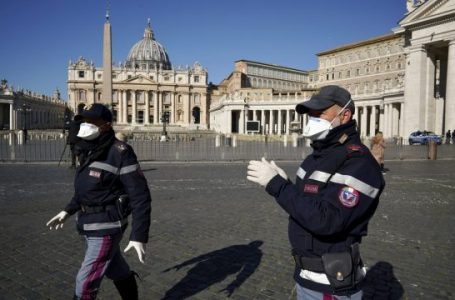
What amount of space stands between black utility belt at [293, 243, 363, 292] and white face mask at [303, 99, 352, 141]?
0.63 m

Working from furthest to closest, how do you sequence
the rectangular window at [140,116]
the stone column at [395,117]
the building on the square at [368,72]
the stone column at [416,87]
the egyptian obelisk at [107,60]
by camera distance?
1. the rectangular window at [140,116]
2. the building on the square at [368,72]
3. the stone column at [395,117]
4. the stone column at [416,87]
5. the egyptian obelisk at [107,60]

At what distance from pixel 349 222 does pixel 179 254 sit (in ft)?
11.0

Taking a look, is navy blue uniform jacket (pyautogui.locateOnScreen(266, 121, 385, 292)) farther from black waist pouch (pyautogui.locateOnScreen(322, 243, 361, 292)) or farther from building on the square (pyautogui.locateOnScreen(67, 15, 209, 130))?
building on the square (pyautogui.locateOnScreen(67, 15, 209, 130))

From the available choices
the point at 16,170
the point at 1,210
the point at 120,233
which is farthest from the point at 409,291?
the point at 16,170

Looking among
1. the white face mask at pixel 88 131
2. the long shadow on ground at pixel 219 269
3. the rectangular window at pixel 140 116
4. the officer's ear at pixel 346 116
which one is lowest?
the long shadow on ground at pixel 219 269

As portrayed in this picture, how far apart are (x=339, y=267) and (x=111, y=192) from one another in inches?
68.9

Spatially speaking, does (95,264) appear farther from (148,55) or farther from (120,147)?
(148,55)

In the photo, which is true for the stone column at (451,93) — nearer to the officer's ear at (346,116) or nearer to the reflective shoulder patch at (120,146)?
the officer's ear at (346,116)

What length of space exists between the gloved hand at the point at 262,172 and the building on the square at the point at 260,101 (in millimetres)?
45202

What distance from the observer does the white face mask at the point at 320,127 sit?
2.04m

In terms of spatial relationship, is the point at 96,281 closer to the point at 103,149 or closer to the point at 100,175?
the point at 100,175

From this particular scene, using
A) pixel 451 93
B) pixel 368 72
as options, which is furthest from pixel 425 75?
pixel 368 72

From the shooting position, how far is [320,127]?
2.04 m

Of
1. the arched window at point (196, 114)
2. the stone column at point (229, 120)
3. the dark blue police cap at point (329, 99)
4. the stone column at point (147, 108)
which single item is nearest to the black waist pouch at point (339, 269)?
the dark blue police cap at point (329, 99)
